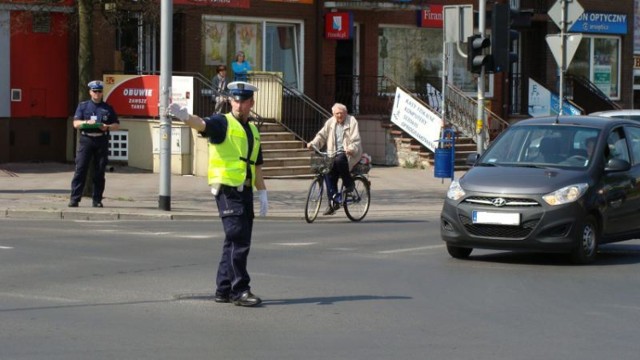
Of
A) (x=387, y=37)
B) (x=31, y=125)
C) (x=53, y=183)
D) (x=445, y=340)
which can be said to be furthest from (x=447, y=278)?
(x=387, y=37)

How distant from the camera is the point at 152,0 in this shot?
71.3ft

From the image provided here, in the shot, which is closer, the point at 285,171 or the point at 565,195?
the point at 565,195

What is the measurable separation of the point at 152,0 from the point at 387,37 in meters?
13.6

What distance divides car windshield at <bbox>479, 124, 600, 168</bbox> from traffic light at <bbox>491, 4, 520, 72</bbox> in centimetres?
712

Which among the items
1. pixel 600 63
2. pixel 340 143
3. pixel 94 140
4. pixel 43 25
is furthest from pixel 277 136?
pixel 600 63

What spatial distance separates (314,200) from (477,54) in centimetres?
498

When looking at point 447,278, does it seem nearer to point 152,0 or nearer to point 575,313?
point 575,313

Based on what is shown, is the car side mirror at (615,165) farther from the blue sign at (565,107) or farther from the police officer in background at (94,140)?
the blue sign at (565,107)

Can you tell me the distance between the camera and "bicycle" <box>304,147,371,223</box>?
723 inches

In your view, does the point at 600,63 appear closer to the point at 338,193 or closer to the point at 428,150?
the point at 428,150

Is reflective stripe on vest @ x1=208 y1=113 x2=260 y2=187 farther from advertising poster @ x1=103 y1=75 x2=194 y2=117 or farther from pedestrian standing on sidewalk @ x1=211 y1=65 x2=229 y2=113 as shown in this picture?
advertising poster @ x1=103 y1=75 x2=194 y2=117

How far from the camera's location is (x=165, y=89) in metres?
18.6

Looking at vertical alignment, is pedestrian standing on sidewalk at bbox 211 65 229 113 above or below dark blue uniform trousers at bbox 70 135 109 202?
above

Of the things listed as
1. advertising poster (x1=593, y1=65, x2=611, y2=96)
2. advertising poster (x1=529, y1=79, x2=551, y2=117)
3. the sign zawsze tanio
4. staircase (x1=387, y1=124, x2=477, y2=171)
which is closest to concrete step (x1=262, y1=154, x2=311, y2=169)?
the sign zawsze tanio
